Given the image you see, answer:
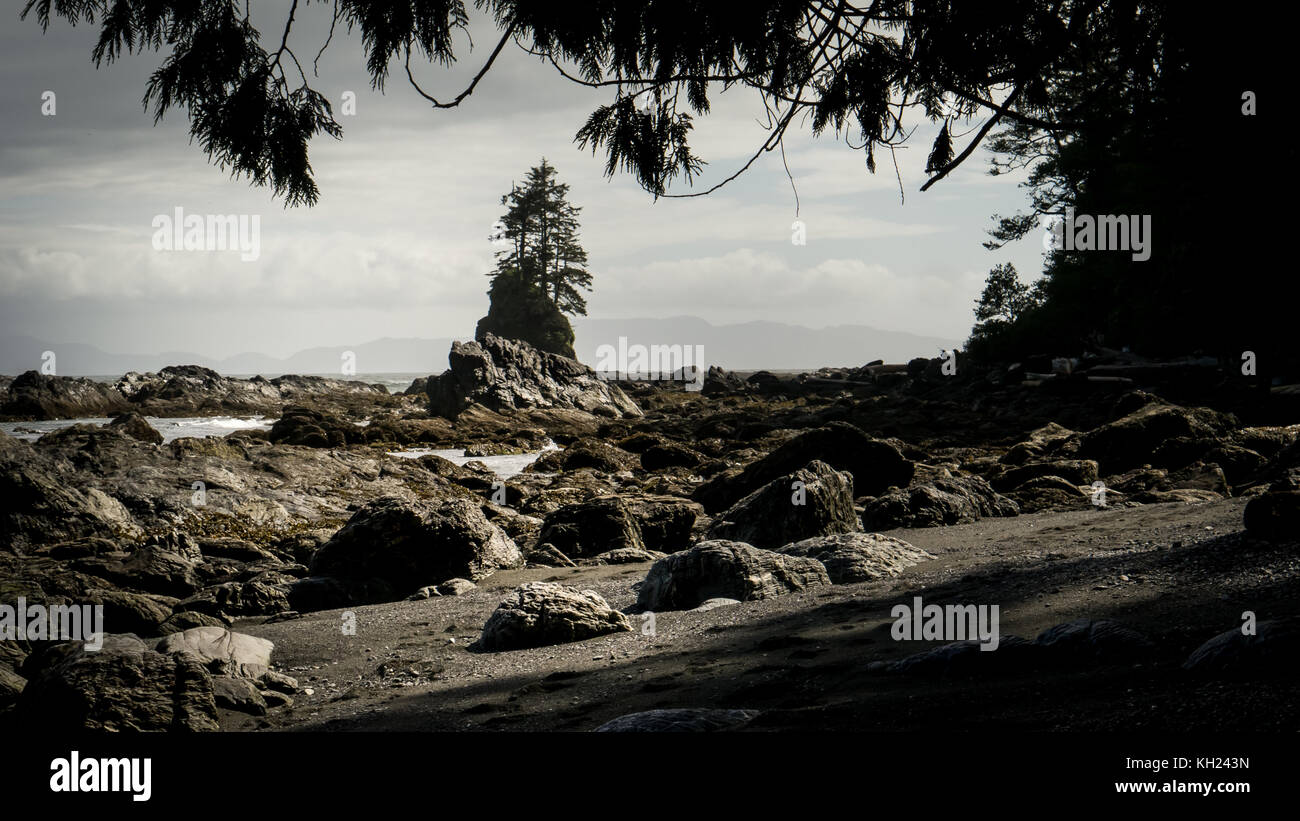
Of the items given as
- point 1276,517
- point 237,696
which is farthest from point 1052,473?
point 237,696

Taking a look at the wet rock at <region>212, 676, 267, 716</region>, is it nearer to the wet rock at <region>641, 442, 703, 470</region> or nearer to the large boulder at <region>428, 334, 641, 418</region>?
the wet rock at <region>641, 442, 703, 470</region>

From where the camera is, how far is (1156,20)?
3.86 meters

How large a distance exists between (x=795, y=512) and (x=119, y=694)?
6.52m

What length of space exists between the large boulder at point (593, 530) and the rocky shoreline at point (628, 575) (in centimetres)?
3

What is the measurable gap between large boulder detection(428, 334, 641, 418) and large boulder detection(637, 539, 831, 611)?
25.8 meters

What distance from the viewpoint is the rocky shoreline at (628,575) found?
13.6 ft

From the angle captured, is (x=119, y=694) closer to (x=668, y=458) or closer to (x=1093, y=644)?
(x=1093, y=644)

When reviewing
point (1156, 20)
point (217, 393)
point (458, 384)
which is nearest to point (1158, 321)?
point (458, 384)

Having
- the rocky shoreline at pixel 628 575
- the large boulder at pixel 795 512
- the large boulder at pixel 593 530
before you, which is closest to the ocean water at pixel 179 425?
the rocky shoreline at pixel 628 575

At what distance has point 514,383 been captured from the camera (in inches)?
1368

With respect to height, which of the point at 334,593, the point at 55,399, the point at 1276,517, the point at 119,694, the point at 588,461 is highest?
the point at 55,399

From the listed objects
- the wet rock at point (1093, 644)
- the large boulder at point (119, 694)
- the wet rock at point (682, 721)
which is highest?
the wet rock at point (1093, 644)

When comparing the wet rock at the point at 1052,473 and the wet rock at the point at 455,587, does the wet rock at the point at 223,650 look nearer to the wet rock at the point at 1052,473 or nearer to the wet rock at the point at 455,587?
the wet rock at the point at 455,587
